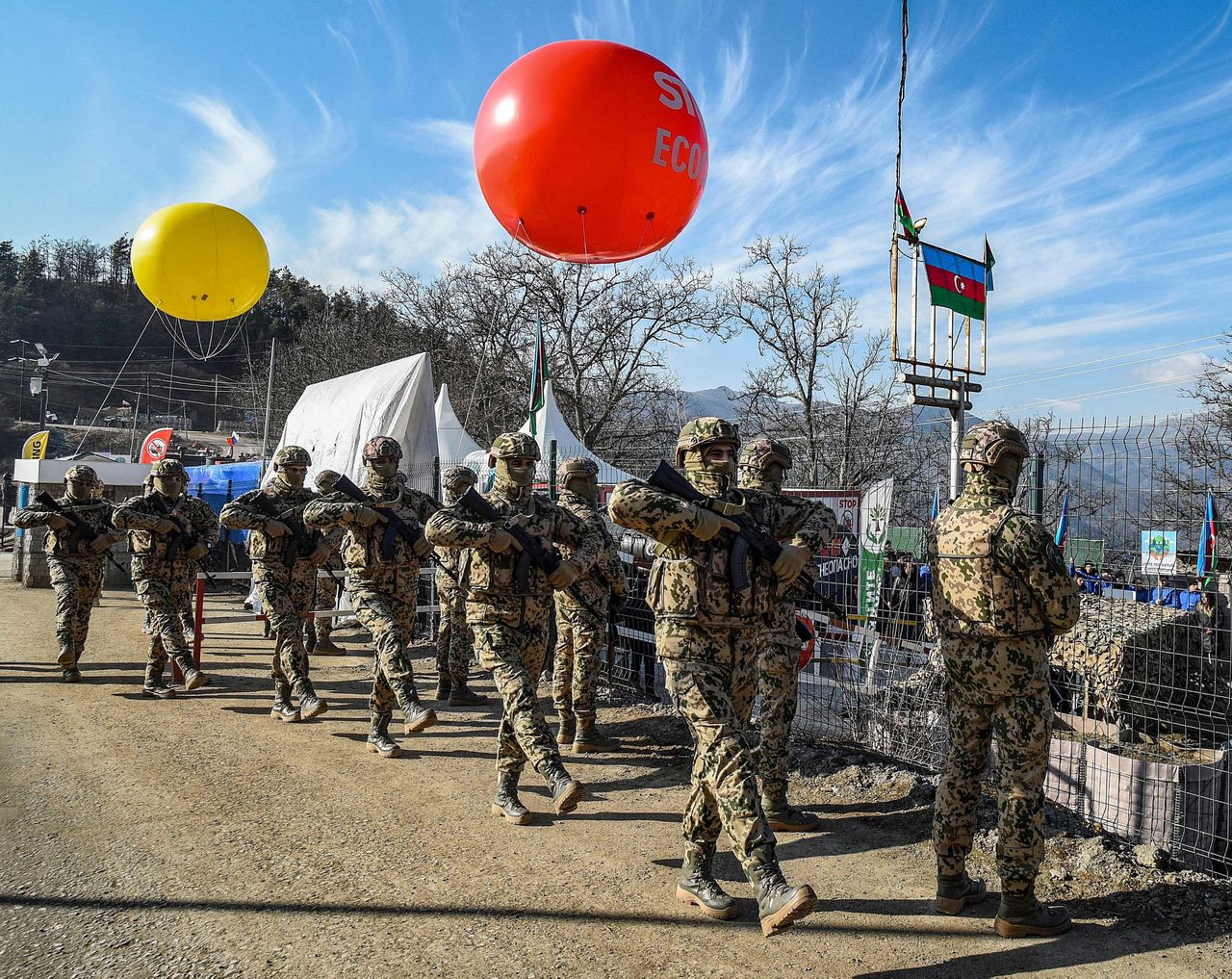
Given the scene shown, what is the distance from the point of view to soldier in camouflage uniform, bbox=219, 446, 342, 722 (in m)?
7.14

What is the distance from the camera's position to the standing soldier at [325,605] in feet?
27.2

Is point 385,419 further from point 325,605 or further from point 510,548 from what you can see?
point 510,548

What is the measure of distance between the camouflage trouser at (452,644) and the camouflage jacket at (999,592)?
4.88 metres

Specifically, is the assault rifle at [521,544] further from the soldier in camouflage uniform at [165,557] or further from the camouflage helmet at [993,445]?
the soldier in camouflage uniform at [165,557]

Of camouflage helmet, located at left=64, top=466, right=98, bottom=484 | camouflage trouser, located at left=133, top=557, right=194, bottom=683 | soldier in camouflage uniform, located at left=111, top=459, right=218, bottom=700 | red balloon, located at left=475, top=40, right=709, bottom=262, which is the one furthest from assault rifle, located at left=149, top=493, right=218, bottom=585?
red balloon, located at left=475, top=40, right=709, bottom=262

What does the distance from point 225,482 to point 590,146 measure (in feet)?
46.8

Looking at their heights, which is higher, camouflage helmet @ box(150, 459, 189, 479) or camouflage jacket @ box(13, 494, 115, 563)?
camouflage helmet @ box(150, 459, 189, 479)

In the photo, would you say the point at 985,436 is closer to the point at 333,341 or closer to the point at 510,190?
the point at 510,190

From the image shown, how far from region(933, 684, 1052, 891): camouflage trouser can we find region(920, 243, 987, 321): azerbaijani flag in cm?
855

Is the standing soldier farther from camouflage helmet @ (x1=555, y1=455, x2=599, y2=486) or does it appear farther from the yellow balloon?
the yellow balloon

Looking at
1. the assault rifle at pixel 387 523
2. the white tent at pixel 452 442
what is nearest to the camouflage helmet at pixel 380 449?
the assault rifle at pixel 387 523

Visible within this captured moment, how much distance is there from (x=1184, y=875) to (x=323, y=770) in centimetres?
515

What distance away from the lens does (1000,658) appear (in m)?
3.59

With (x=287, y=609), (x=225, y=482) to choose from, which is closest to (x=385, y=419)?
(x=287, y=609)
